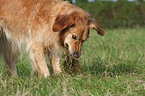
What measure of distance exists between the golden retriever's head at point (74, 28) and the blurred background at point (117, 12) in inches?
420

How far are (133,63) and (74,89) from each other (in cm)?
176

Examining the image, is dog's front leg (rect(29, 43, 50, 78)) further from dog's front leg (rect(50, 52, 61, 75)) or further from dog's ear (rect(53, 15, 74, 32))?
dog's ear (rect(53, 15, 74, 32))

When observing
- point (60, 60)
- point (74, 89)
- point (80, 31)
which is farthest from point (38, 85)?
point (80, 31)

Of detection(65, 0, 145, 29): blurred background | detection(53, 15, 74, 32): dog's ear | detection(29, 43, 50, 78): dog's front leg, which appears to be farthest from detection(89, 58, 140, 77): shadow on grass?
detection(65, 0, 145, 29): blurred background

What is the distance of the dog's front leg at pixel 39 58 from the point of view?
12.3 feet

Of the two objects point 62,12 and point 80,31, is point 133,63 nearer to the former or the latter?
point 80,31

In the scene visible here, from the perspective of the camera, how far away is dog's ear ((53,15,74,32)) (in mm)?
Answer: 3318


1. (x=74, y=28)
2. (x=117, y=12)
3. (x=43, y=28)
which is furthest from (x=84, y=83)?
(x=117, y=12)

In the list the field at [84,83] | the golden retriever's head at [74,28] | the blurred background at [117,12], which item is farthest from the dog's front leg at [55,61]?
the blurred background at [117,12]

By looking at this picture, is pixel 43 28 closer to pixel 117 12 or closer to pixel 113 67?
pixel 113 67

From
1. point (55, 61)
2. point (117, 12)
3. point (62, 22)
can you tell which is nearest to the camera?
point (62, 22)

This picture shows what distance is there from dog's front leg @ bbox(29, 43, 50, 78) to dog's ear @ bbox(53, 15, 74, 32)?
0.60 meters

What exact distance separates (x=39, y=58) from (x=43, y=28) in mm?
534

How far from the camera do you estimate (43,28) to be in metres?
3.69
